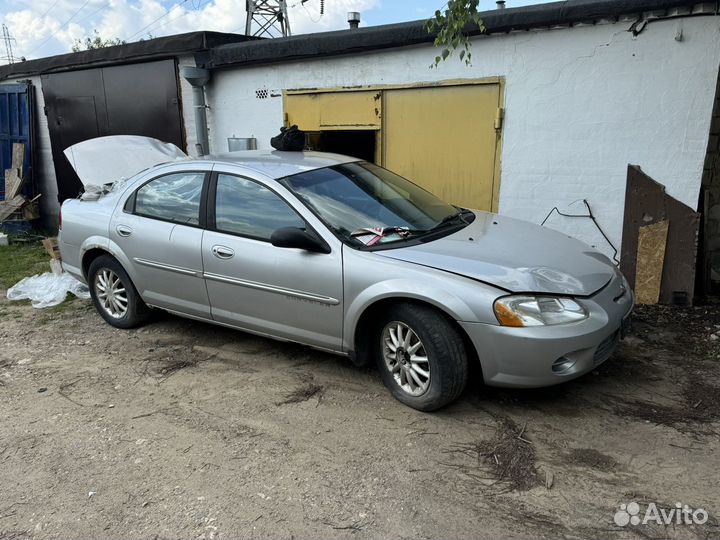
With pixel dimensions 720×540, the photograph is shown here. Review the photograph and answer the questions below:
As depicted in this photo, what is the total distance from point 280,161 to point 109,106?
21.9 feet

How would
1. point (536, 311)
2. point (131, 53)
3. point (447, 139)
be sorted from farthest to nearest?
point (131, 53)
point (447, 139)
point (536, 311)

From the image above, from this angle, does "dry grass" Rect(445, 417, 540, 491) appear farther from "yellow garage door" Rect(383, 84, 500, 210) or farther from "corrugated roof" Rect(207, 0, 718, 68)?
"corrugated roof" Rect(207, 0, 718, 68)

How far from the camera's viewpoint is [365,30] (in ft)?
22.1

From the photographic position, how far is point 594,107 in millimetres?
5578

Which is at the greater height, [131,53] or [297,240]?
[131,53]

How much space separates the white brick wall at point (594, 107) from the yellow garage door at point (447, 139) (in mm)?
165

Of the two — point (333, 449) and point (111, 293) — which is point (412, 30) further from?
point (333, 449)

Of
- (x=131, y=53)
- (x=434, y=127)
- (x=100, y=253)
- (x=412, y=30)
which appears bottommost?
(x=100, y=253)

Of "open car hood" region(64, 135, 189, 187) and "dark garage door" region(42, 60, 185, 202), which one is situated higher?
"dark garage door" region(42, 60, 185, 202)

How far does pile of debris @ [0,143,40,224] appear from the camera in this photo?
10.2m

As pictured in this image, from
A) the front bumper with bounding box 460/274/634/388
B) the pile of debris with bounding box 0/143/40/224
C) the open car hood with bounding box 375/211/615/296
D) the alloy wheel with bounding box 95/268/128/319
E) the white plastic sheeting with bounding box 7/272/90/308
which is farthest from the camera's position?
the pile of debris with bounding box 0/143/40/224

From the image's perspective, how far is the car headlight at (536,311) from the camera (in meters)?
3.19

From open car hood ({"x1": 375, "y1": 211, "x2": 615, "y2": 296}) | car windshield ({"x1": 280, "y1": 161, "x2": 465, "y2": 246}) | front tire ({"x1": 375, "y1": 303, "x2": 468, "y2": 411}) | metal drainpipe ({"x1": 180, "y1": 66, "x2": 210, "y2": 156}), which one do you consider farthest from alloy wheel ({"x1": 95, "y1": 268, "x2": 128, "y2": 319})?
metal drainpipe ({"x1": 180, "y1": 66, "x2": 210, "y2": 156})

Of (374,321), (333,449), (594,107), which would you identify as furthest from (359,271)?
(594,107)
